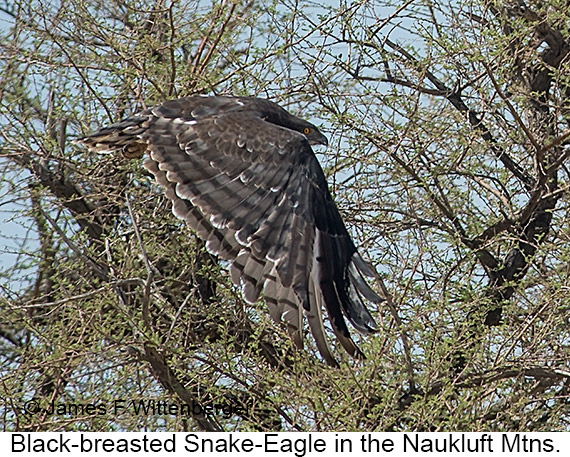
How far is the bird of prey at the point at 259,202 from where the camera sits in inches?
219

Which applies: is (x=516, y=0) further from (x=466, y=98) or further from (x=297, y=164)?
(x=297, y=164)

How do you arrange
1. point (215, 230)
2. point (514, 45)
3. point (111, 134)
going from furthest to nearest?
1. point (514, 45)
2. point (111, 134)
3. point (215, 230)

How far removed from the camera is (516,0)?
7172 mm

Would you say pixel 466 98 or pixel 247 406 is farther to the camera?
pixel 466 98

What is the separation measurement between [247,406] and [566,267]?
5.95ft

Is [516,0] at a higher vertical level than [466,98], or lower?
higher

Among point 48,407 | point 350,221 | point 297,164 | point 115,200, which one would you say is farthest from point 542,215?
point 48,407

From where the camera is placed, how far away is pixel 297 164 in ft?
19.6

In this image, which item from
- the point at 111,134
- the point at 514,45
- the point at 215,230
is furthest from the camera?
the point at 514,45

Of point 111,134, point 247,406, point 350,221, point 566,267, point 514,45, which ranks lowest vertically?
point 247,406

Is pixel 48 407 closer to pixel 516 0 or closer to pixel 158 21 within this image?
pixel 158 21

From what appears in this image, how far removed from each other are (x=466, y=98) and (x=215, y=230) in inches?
79.8

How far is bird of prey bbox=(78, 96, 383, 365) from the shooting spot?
556 centimetres

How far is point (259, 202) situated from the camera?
591 centimetres
